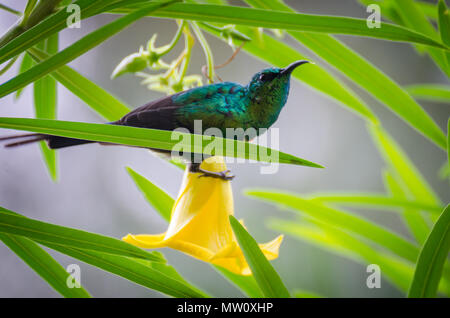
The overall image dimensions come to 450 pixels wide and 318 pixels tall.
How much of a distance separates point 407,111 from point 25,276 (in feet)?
5.64

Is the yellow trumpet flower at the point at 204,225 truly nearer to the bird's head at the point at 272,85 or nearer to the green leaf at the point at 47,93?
the bird's head at the point at 272,85

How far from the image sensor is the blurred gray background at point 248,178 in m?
1.58

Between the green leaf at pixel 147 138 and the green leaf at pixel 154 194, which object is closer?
the green leaf at pixel 147 138

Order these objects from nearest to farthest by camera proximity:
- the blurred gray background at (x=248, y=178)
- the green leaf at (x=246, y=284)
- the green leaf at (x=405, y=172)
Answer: the green leaf at (x=246, y=284), the green leaf at (x=405, y=172), the blurred gray background at (x=248, y=178)

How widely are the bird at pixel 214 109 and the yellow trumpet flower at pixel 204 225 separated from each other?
0.05 m

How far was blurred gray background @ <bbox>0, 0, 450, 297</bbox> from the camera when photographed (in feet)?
5.20

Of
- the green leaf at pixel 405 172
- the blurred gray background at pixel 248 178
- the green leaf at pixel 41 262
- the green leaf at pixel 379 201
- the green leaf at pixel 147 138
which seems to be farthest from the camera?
the blurred gray background at pixel 248 178

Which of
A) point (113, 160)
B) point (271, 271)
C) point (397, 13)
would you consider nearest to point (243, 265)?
point (271, 271)

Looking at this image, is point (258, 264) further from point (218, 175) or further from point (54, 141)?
point (54, 141)

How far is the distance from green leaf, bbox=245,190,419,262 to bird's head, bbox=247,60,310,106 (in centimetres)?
34

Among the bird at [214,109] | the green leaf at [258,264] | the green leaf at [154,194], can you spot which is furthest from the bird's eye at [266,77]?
the green leaf at [154,194]

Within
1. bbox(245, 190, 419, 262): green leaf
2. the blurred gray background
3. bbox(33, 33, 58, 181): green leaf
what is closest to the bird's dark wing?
bbox(33, 33, 58, 181): green leaf

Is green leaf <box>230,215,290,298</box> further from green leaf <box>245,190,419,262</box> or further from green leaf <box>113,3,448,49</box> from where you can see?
green leaf <box>245,190,419,262</box>
